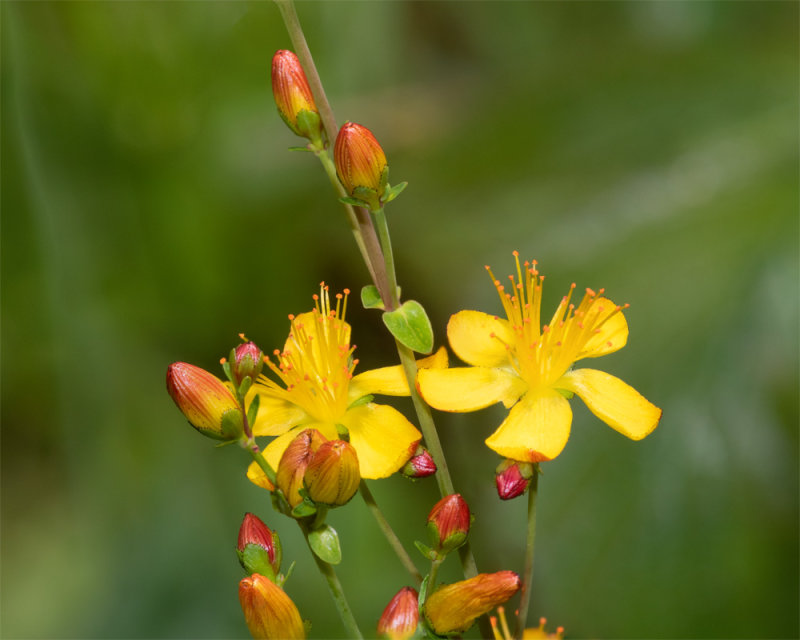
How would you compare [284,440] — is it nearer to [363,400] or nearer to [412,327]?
[363,400]

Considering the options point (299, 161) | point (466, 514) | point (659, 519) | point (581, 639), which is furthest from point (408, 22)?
point (466, 514)

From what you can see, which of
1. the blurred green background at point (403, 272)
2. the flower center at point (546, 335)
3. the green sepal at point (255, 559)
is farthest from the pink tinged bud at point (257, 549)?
the blurred green background at point (403, 272)

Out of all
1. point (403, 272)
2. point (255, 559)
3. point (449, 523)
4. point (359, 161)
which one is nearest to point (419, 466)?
point (449, 523)

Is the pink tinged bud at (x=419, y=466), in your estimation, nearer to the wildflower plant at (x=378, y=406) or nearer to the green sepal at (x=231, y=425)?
the wildflower plant at (x=378, y=406)

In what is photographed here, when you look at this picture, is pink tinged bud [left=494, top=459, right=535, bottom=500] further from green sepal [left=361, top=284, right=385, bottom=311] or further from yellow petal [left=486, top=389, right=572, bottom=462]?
green sepal [left=361, top=284, right=385, bottom=311]

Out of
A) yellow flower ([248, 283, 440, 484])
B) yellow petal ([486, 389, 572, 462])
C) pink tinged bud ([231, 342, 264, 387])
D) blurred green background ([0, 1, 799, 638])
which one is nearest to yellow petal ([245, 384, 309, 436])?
yellow flower ([248, 283, 440, 484])

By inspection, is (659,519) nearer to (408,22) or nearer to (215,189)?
(215,189)
